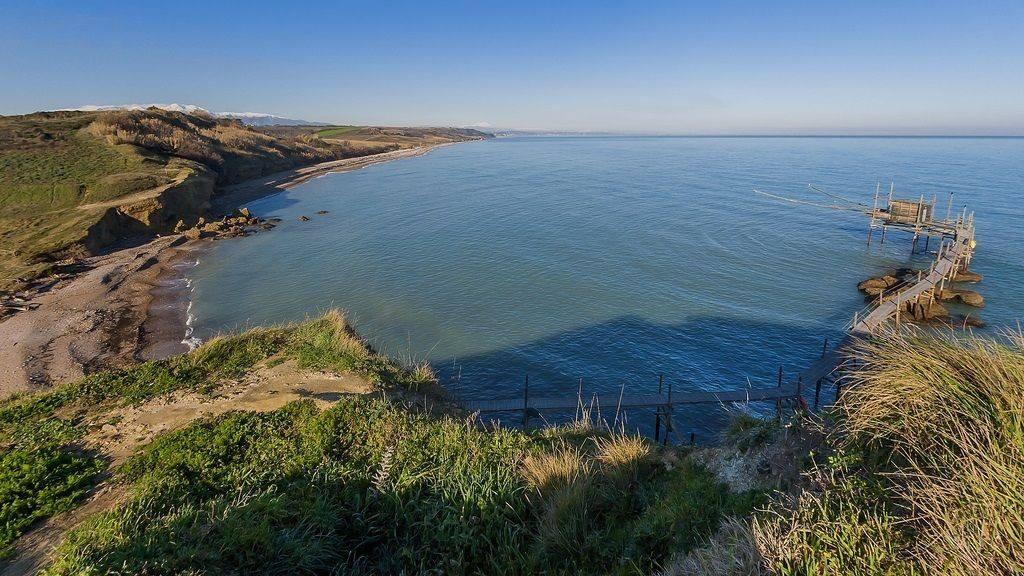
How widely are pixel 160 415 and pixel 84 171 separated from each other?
5221cm

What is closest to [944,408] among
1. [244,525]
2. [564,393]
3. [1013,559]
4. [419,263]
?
[1013,559]

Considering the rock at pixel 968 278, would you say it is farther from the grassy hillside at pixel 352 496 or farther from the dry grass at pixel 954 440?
the dry grass at pixel 954 440

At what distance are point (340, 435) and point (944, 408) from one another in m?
9.58

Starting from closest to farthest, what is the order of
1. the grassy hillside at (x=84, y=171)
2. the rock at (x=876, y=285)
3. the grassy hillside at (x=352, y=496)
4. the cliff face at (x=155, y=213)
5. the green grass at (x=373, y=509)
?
1. the green grass at (x=373, y=509)
2. the grassy hillside at (x=352, y=496)
3. the rock at (x=876, y=285)
4. the grassy hillside at (x=84, y=171)
5. the cliff face at (x=155, y=213)

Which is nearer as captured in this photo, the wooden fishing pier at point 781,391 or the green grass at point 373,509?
the green grass at point 373,509

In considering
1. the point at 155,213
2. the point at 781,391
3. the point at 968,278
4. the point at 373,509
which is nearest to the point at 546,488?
the point at 373,509

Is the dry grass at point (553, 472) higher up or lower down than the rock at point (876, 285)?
higher up

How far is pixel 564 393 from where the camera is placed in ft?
69.9

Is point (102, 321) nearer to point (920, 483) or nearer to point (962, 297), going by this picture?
point (920, 483)

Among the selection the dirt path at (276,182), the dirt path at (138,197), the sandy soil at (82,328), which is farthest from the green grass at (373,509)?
the dirt path at (276,182)

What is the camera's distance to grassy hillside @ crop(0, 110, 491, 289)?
35.9 metres

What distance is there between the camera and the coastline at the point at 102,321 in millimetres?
21312

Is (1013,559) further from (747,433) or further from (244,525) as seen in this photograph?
(244,525)

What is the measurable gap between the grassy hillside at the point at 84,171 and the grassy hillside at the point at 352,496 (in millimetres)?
31880
